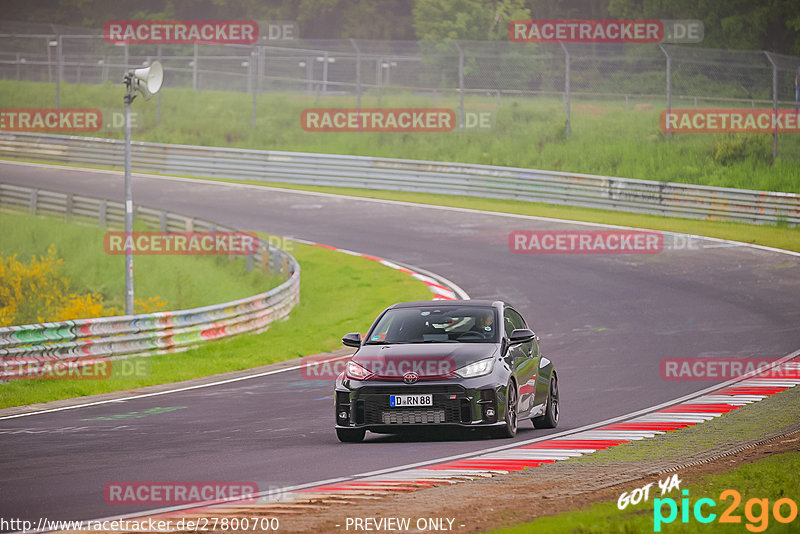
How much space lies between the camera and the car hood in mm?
11359

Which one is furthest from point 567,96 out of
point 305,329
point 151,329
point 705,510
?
point 705,510

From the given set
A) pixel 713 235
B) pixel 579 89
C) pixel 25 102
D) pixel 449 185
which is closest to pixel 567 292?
pixel 713 235

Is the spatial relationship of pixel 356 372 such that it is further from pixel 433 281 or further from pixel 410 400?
pixel 433 281

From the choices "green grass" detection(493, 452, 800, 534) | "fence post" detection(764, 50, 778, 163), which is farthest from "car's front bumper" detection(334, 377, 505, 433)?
"fence post" detection(764, 50, 778, 163)

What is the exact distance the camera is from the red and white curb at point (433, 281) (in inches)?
933

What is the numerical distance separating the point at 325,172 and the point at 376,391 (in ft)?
100

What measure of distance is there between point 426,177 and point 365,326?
17571mm

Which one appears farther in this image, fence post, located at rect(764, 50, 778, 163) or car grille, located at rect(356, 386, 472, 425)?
fence post, located at rect(764, 50, 778, 163)

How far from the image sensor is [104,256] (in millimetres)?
29984

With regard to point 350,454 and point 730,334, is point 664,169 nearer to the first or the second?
point 730,334

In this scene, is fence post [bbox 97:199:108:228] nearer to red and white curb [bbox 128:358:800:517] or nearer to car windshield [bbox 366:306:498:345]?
red and white curb [bbox 128:358:800:517]

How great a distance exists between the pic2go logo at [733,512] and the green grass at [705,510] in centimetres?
1

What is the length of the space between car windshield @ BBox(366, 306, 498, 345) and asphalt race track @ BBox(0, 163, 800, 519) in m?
1.05

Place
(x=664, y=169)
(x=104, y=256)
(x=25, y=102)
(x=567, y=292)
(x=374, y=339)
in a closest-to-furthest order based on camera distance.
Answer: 1. (x=374, y=339)
2. (x=567, y=292)
3. (x=104, y=256)
4. (x=664, y=169)
5. (x=25, y=102)
